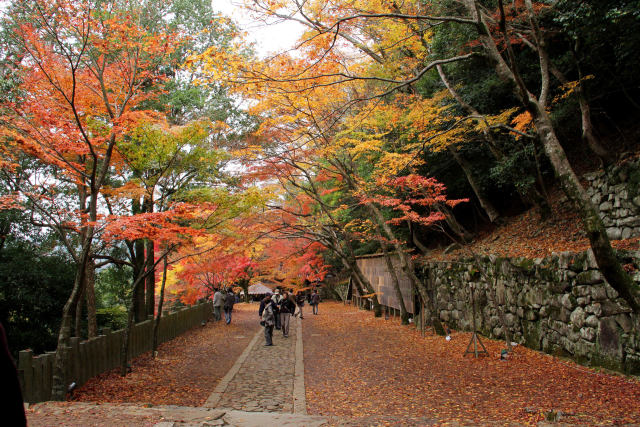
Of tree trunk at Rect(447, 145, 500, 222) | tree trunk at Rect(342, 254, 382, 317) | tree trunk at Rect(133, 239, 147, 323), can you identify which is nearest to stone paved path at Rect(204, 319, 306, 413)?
tree trunk at Rect(133, 239, 147, 323)

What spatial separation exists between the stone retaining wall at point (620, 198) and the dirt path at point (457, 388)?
304cm

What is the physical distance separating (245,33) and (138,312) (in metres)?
10.5

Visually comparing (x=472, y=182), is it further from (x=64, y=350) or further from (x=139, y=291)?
(x=64, y=350)

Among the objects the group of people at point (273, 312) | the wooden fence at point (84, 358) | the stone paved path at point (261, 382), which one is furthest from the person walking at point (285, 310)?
the wooden fence at point (84, 358)

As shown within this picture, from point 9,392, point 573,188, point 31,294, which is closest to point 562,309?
point 573,188

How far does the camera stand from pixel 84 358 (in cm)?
792

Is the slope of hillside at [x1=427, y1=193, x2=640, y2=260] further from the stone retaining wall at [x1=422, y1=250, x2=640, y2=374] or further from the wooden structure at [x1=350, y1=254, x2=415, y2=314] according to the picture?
the wooden structure at [x1=350, y1=254, x2=415, y2=314]

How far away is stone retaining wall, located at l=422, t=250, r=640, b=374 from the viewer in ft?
21.5

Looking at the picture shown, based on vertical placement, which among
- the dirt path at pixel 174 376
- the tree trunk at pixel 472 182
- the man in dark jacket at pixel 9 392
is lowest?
the dirt path at pixel 174 376

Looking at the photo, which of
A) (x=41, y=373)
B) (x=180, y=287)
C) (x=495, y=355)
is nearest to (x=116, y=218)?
(x=41, y=373)

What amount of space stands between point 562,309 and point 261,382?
20.6 feet

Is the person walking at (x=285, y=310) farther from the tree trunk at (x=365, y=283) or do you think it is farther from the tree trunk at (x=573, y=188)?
the tree trunk at (x=573, y=188)

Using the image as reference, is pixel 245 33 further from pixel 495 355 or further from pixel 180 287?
pixel 180 287

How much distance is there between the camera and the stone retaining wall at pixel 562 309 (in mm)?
6559
